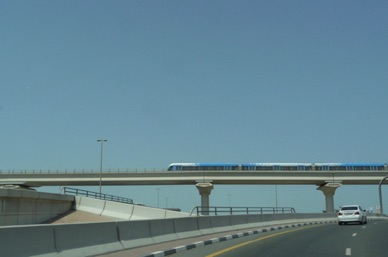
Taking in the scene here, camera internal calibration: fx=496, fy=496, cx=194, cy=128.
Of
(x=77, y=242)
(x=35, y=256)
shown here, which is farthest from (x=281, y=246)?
(x=35, y=256)

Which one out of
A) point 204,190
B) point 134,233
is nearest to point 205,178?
point 204,190

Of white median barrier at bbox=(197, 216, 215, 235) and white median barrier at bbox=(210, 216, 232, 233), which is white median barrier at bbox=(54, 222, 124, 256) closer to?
white median barrier at bbox=(197, 216, 215, 235)

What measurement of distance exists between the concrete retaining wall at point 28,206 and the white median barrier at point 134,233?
70.2ft

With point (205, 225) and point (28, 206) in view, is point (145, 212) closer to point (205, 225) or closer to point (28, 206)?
point (28, 206)

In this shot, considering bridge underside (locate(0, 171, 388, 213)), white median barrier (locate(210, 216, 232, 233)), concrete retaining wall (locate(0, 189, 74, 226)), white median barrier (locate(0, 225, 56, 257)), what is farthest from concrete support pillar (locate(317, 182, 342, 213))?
white median barrier (locate(0, 225, 56, 257))

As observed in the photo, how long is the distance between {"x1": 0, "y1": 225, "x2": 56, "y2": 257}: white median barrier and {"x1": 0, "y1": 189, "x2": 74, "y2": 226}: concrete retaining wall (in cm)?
2651

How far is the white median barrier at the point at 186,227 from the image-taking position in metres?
22.3

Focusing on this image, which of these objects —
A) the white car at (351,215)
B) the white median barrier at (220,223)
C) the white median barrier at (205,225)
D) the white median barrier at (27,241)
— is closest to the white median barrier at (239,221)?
the white median barrier at (220,223)

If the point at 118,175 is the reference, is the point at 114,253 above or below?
below

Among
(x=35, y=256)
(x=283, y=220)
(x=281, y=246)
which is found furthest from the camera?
(x=283, y=220)

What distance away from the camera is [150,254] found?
14688mm

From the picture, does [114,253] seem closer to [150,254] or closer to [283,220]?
[150,254]

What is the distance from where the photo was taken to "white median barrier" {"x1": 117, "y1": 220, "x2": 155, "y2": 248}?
53.4ft

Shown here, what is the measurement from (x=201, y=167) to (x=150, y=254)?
Answer: 2716 inches
